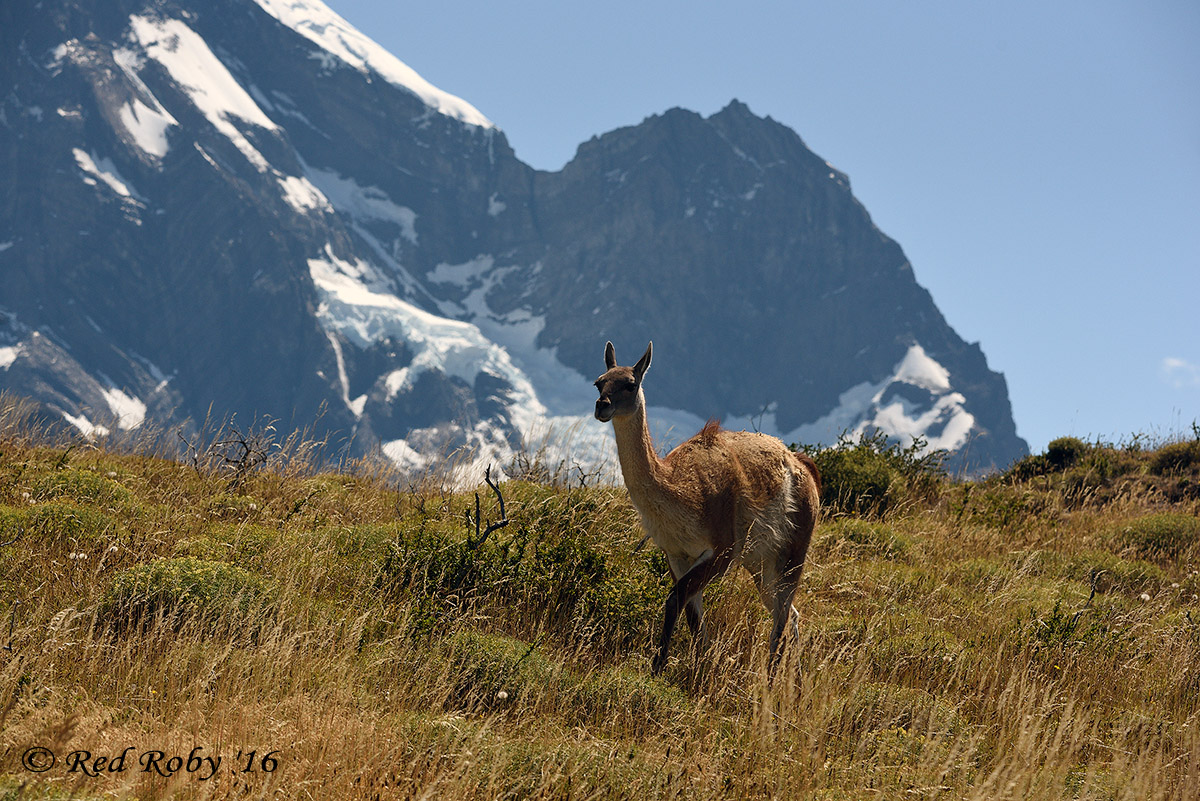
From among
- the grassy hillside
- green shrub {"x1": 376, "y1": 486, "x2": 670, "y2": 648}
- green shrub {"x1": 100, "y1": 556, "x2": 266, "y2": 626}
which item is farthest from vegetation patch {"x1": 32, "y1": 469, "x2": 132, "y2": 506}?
green shrub {"x1": 376, "y1": 486, "x2": 670, "y2": 648}

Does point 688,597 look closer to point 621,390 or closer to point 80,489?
point 621,390

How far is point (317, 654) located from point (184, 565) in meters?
1.41

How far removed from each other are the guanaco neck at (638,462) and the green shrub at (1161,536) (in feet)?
30.3

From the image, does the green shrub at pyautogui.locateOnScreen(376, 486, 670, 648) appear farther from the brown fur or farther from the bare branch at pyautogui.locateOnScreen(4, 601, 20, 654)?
the bare branch at pyautogui.locateOnScreen(4, 601, 20, 654)

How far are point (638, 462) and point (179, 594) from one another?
12.0ft

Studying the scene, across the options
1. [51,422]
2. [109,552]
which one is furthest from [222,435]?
[109,552]

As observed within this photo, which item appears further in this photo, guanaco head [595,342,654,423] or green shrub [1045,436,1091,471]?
green shrub [1045,436,1091,471]

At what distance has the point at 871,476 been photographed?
13234 millimetres

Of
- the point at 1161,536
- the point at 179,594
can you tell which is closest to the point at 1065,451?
the point at 1161,536

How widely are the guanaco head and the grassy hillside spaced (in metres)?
1.77

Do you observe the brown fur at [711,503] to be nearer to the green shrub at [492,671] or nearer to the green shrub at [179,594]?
the green shrub at [492,671]

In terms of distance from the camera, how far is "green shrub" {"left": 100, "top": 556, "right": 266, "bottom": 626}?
5.92m

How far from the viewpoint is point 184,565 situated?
6.29 meters

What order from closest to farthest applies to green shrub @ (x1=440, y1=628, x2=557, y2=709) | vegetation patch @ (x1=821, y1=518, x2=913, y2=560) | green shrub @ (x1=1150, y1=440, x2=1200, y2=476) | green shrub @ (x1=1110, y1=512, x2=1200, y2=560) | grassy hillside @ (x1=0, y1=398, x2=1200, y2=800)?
grassy hillside @ (x1=0, y1=398, x2=1200, y2=800) < green shrub @ (x1=440, y1=628, x2=557, y2=709) < vegetation patch @ (x1=821, y1=518, x2=913, y2=560) < green shrub @ (x1=1110, y1=512, x2=1200, y2=560) < green shrub @ (x1=1150, y1=440, x2=1200, y2=476)
